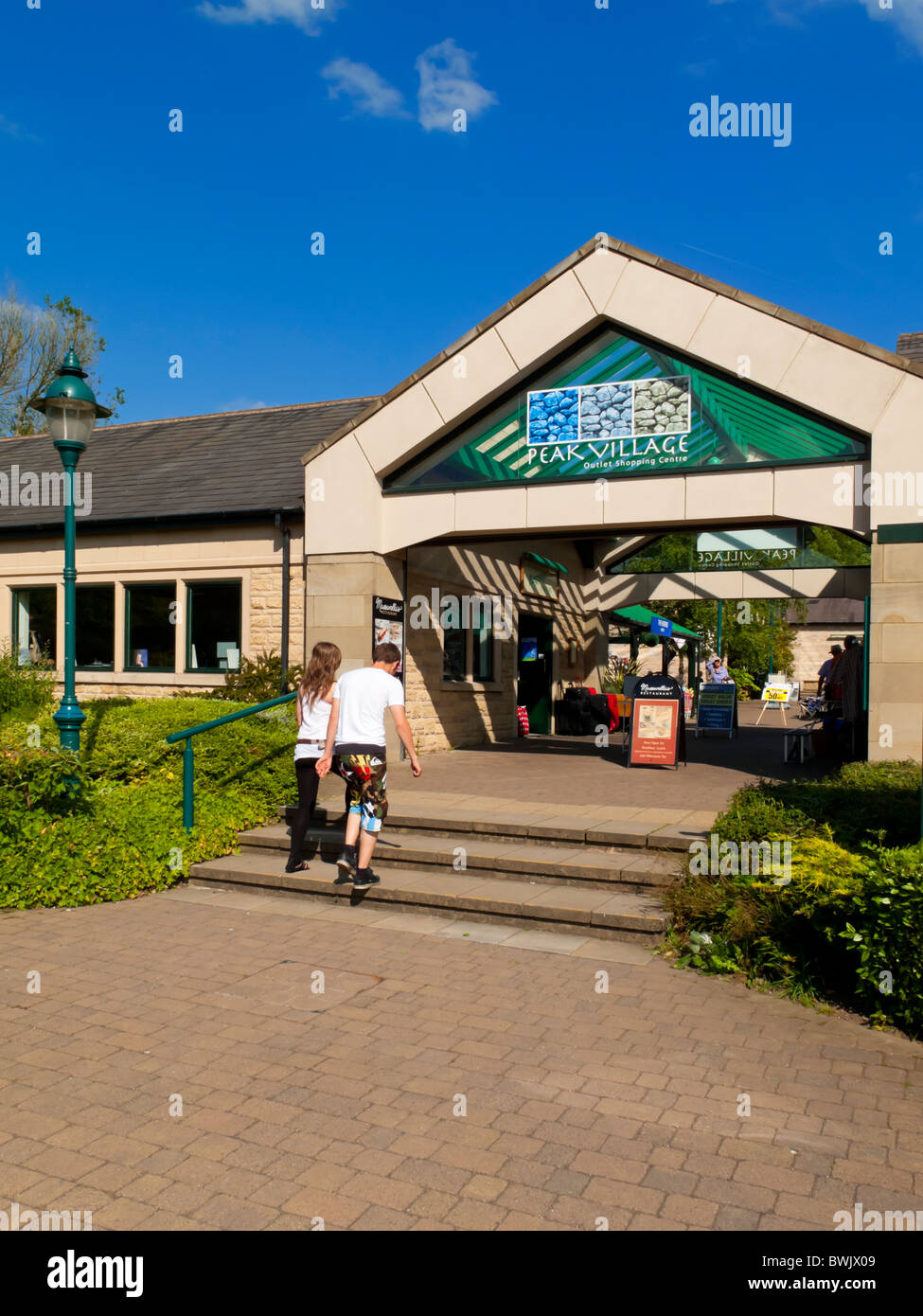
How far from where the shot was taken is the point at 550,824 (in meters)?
8.60

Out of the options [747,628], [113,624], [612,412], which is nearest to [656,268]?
[612,412]

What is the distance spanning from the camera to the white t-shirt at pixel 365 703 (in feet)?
24.8

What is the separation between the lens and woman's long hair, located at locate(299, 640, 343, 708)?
819cm

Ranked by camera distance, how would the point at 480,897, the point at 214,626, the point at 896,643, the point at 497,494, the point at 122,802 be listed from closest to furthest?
the point at 480,897, the point at 122,802, the point at 896,643, the point at 497,494, the point at 214,626

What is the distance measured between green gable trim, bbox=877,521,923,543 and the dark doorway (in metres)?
9.19

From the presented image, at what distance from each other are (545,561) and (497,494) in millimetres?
6867

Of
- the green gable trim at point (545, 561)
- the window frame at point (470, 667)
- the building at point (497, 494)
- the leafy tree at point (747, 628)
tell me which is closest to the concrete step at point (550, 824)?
the building at point (497, 494)

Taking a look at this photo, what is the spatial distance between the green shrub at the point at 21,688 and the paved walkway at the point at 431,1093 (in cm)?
686

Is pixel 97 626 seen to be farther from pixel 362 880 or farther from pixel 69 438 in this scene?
pixel 362 880

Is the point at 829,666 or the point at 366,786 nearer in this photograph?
the point at 366,786

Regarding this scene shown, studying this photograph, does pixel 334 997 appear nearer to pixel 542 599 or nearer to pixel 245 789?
pixel 245 789

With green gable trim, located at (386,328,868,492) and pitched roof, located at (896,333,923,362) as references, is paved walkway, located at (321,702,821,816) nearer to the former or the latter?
green gable trim, located at (386,328,868,492)
